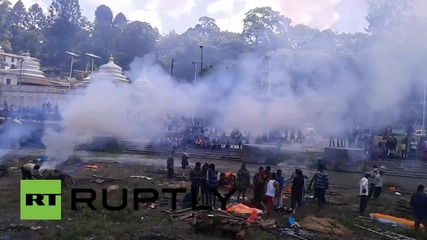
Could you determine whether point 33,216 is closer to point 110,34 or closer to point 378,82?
point 378,82

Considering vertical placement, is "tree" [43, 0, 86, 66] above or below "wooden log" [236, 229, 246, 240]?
above

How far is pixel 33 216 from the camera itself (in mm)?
11859

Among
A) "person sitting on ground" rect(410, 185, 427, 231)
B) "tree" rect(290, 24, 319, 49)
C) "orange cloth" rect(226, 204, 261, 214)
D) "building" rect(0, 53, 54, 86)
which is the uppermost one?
"tree" rect(290, 24, 319, 49)

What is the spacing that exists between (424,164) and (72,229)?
1863cm

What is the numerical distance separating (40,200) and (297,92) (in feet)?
48.2

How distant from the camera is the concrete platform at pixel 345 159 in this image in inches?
901

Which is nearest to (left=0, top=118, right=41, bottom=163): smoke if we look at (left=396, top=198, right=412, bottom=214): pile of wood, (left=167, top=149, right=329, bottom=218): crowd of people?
(left=167, top=149, right=329, bottom=218): crowd of people

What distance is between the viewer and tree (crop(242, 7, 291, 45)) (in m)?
50.5

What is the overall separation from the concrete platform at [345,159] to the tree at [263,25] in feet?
88.8

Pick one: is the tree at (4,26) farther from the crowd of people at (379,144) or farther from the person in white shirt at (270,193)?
the person in white shirt at (270,193)

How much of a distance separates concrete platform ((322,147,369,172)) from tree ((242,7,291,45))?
27068 mm

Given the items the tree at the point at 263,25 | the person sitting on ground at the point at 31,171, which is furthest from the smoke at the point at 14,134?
the tree at the point at 263,25

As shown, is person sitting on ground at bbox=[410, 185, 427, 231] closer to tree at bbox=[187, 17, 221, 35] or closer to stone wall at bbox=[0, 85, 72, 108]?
stone wall at bbox=[0, 85, 72, 108]

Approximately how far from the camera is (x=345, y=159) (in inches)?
904
